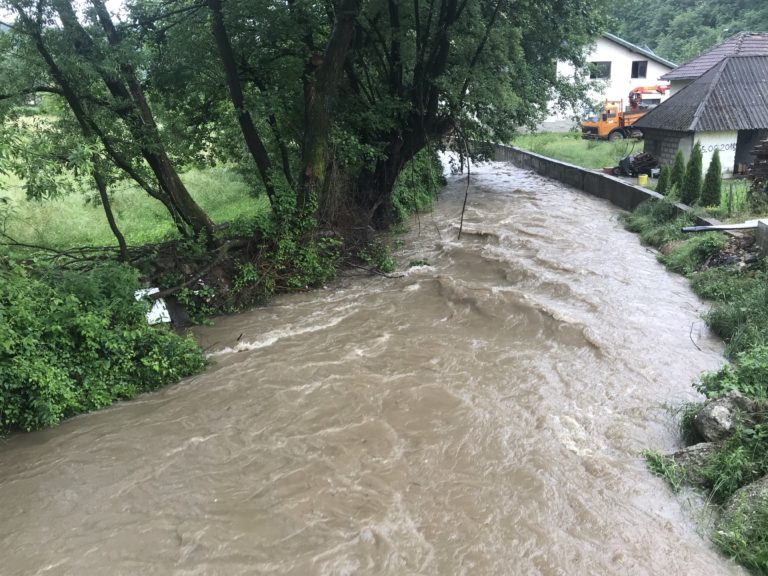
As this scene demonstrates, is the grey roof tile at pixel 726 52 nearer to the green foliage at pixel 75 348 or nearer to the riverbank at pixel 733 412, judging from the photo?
the riverbank at pixel 733 412

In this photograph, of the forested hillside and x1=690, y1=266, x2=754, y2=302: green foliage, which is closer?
x1=690, y1=266, x2=754, y2=302: green foliage

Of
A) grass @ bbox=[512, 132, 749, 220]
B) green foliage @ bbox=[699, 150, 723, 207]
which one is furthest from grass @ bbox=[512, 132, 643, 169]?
green foliage @ bbox=[699, 150, 723, 207]

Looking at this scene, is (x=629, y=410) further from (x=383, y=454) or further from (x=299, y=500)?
(x=299, y=500)

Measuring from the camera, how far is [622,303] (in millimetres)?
10391

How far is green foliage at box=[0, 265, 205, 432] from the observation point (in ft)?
21.5

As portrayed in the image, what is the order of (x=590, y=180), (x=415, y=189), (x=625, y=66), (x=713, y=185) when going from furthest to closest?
(x=625, y=66)
(x=590, y=180)
(x=415, y=189)
(x=713, y=185)

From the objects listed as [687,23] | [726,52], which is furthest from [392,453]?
[687,23]

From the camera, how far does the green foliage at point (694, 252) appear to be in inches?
462

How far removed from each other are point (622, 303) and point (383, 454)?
6279mm

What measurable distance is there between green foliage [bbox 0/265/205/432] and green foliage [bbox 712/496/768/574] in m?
6.67

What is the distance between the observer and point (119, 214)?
12.8 metres

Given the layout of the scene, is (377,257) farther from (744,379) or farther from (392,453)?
(744,379)

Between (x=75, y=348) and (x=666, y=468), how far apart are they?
23.0 feet

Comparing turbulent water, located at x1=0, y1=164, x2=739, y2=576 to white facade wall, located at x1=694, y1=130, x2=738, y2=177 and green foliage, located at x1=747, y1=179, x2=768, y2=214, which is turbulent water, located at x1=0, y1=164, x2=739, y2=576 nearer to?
green foliage, located at x1=747, y1=179, x2=768, y2=214
